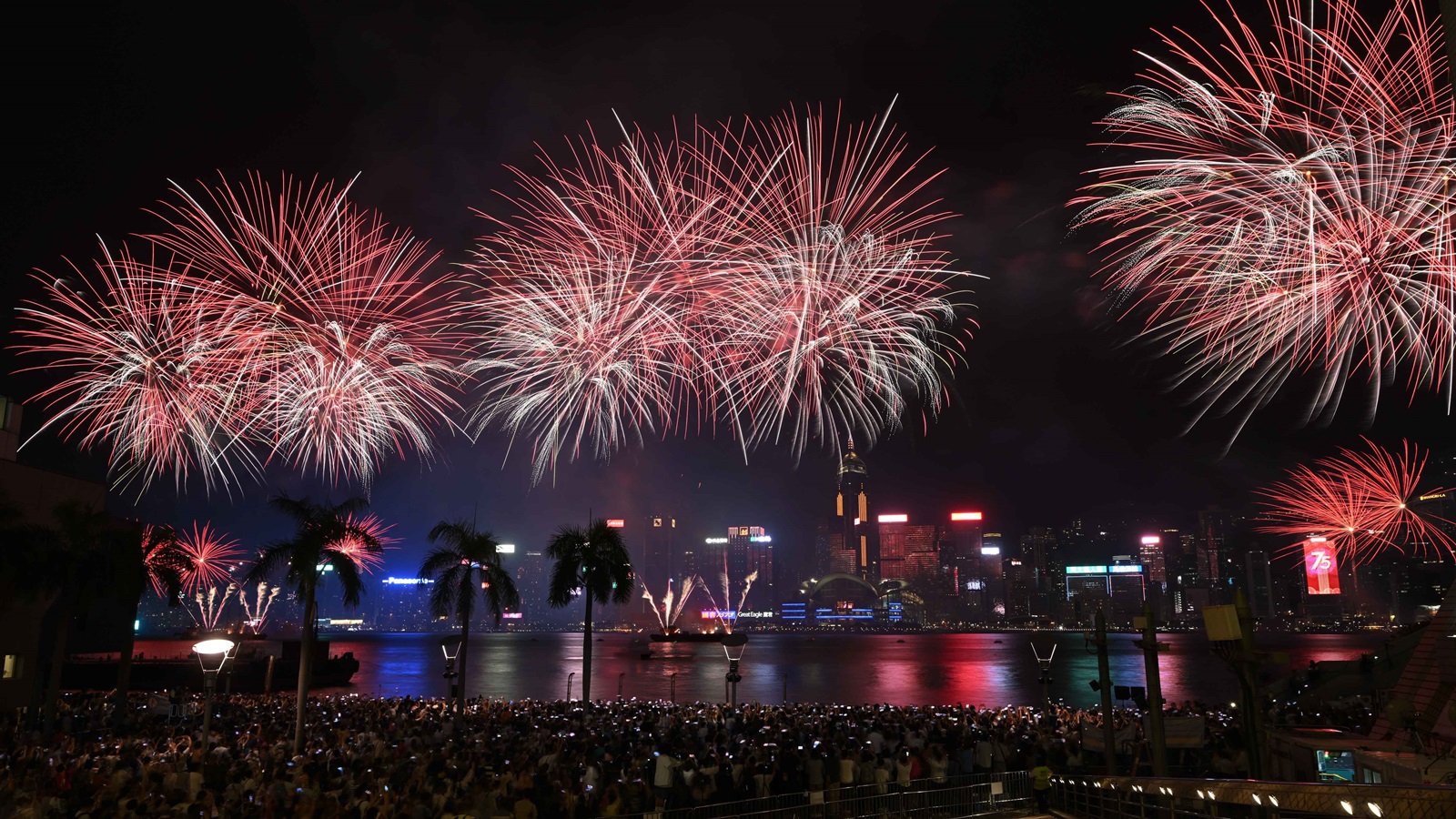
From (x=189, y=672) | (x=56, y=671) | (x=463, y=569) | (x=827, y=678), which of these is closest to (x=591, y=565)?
(x=463, y=569)

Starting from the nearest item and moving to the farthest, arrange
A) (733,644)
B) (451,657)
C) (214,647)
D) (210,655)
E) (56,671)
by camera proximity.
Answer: (210,655) → (214,647) → (56,671) → (733,644) → (451,657)

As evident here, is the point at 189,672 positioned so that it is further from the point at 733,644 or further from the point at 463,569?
the point at 733,644

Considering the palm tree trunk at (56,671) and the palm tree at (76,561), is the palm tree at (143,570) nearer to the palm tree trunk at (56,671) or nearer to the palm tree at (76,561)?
the palm tree at (76,561)

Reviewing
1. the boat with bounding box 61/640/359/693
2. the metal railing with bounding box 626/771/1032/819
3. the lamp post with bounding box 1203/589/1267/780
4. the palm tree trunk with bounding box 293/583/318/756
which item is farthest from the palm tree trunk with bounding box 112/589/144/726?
the lamp post with bounding box 1203/589/1267/780

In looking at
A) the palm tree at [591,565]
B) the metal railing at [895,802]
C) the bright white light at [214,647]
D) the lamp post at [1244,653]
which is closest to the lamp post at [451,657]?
the palm tree at [591,565]

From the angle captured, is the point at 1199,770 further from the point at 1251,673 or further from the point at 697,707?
the point at 697,707

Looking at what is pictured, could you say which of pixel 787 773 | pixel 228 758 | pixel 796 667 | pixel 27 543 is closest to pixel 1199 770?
pixel 787 773
